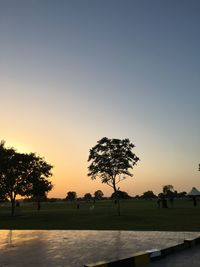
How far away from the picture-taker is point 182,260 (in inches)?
398

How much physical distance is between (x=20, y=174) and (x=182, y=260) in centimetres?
4073

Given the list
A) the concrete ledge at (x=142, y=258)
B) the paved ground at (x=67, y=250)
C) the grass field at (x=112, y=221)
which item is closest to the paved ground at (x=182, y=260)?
the concrete ledge at (x=142, y=258)

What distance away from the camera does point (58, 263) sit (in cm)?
994

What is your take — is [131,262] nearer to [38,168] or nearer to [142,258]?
[142,258]

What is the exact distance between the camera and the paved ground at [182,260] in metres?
9.52

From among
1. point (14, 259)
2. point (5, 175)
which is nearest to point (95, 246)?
point (14, 259)

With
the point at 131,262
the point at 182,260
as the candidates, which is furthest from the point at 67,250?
the point at 182,260

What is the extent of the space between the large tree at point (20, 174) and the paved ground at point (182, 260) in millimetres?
38514

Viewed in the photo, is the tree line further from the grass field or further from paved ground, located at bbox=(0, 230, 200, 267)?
paved ground, located at bbox=(0, 230, 200, 267)

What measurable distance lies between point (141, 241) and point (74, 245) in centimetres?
233

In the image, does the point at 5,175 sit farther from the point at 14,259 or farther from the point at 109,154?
the point at 14,259

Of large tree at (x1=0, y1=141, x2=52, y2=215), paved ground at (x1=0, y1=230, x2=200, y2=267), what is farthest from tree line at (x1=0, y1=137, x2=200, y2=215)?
paved ground at (x1=0, y1=230, x2=200, y2=267)

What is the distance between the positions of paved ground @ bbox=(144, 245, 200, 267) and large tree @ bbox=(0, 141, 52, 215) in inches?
1516

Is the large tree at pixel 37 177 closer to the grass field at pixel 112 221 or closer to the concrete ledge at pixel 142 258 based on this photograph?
the grass field at pixel 112 221
